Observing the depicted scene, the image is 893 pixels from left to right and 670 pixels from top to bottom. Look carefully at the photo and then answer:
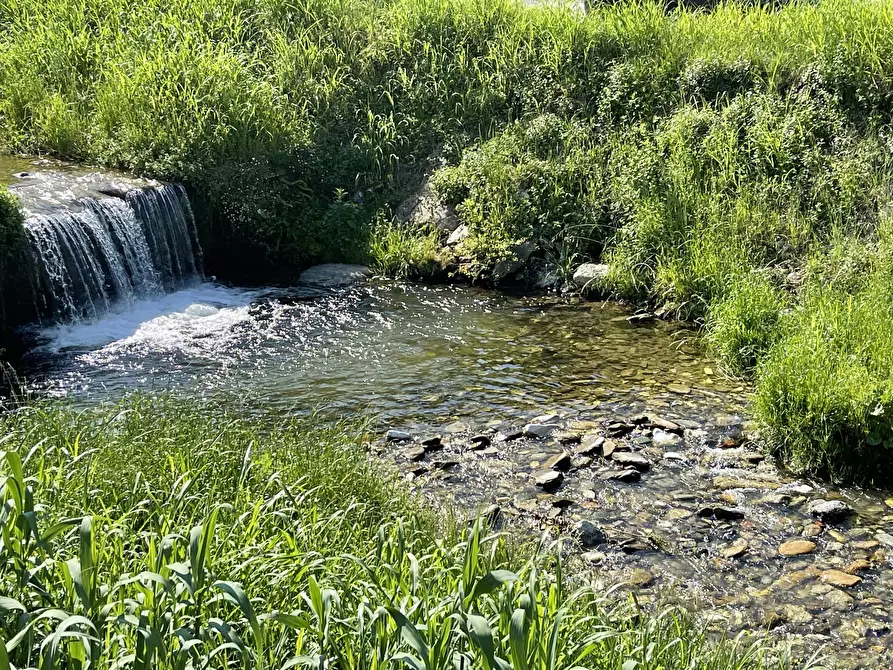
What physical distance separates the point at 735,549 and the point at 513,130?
871 centimetres

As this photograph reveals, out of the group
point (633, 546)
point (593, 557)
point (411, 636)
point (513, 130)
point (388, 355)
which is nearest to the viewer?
point (411, 636)

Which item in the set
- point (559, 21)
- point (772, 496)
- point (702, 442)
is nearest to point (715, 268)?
point (702, 442)

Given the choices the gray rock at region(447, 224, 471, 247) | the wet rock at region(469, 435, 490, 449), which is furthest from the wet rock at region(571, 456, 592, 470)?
the gray rock at region(447, 224, 471, 247)

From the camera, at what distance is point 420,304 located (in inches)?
440

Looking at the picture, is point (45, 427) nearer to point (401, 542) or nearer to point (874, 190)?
point (401, 542)

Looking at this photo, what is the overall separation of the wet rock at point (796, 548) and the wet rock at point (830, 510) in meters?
0.37

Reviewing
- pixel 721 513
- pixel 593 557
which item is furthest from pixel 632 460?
pixel 593 557

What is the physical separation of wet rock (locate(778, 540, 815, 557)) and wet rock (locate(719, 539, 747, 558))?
23 cm

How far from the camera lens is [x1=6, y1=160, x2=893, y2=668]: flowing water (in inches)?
213

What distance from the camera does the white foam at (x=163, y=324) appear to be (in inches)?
376

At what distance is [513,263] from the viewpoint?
11.9 metres

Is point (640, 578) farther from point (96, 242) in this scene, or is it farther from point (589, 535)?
point (96, 242)

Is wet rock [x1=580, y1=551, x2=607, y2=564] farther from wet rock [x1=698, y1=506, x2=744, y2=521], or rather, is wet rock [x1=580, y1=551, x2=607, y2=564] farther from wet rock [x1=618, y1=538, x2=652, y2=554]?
wet rock [x1=698, y1=506, x2=744, y2=521]

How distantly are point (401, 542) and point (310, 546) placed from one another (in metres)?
0.44
